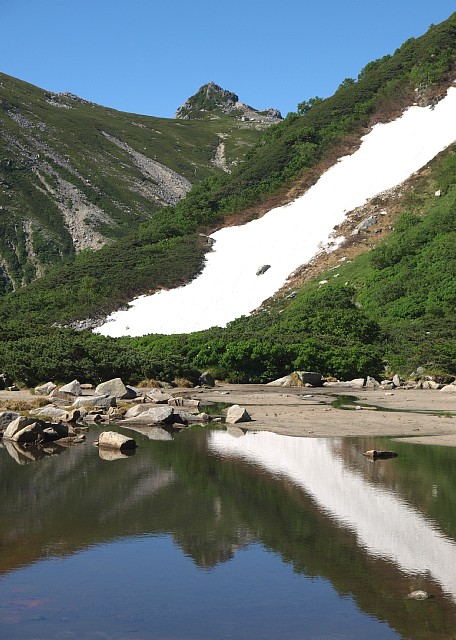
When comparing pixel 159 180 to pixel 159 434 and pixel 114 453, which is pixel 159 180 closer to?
pixel 159 434

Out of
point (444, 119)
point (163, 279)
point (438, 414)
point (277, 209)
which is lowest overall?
point (438, 414)

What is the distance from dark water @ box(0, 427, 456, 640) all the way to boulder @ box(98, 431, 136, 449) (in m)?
0.54

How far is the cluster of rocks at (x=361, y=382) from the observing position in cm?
3409

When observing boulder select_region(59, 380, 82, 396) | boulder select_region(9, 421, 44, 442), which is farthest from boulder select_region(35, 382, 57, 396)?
boulder select_region(9, 421, 44, 442)

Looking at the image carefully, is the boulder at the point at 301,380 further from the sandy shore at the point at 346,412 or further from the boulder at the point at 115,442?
the boulder at the point at 115,442

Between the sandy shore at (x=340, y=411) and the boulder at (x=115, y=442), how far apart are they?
13.3ft

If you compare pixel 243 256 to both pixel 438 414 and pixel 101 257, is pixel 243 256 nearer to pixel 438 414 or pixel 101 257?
pixel 101 257

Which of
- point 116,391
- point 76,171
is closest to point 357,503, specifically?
point 116,391

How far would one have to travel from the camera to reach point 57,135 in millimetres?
146250

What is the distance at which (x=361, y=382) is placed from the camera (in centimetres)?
3469

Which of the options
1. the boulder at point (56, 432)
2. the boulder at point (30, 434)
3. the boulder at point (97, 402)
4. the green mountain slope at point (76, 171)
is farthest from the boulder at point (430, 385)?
the green mountain slope at point (76, 171)

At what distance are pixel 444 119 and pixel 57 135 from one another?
287ft

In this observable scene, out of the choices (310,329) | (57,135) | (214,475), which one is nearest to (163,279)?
(310,329)

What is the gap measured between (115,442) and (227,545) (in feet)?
23.2
